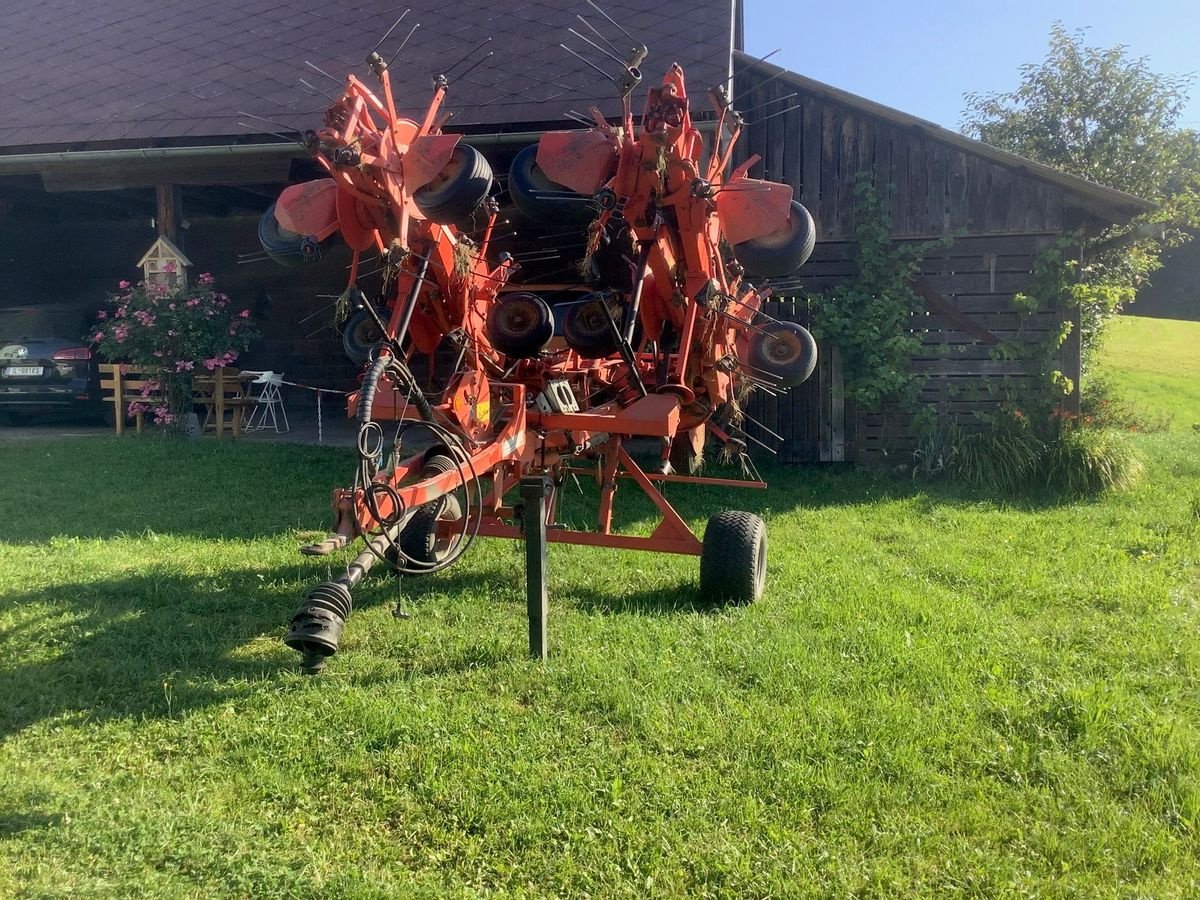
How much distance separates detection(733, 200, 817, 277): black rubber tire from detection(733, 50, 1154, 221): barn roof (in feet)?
11.9

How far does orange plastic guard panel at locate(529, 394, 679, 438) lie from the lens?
4.34 meters

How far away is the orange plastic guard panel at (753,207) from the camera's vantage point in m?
4.64

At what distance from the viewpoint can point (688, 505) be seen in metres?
7.38

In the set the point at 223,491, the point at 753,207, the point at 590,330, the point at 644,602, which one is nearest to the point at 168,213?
the point at 223,491

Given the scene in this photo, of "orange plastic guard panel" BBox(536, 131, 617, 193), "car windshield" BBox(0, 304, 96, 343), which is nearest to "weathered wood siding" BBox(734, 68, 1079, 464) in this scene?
"orange plastic guard panel" BBox(536, 131, 617, 193)

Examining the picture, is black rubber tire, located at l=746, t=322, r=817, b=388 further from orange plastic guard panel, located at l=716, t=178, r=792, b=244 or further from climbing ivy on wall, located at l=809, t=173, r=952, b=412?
climbing ivy on wall, located at l=809, t=173, r=952, b=412

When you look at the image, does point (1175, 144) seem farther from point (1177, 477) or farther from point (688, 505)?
point (688, 505)

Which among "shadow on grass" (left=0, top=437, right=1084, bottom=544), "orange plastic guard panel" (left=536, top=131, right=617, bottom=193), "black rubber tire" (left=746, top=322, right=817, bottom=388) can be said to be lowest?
"shadow on grass" (left=0, top=437, right=1084, bottom=544)

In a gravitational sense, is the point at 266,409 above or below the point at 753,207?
below

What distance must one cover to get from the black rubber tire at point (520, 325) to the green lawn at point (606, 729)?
1.40 meters

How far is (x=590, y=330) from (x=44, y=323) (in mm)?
9743

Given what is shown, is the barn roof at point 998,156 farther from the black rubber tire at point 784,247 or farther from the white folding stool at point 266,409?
the white folding stool at point 266,409

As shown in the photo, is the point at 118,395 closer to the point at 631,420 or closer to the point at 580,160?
the point at 580,160

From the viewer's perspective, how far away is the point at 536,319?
173 inches
